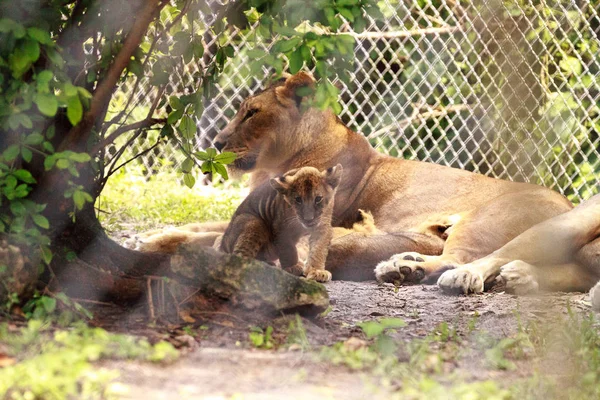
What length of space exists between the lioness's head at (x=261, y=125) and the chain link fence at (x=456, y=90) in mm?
1802

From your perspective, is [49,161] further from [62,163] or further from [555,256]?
[555,256]

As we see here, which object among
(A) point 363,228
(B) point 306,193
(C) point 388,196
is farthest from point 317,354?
(C) point 388,196

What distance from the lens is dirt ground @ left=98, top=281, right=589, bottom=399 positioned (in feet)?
8.16

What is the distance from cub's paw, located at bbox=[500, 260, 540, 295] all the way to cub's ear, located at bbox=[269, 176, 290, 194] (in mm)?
1185

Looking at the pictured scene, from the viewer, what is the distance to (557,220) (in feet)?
16.1

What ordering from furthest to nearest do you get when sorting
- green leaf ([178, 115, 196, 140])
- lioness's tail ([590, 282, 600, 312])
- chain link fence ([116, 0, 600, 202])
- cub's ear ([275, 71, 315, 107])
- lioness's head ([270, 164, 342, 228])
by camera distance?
chain link fence ([116, 0, 600, 202])
cub's ear ([275, 71, 315, 107])
lioness's head ([270, 164, 342, 228])
lioness's tail ([590, 282, 600, 312])
green leaf ([178, 115, 196, 140])

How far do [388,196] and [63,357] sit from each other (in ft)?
11.7

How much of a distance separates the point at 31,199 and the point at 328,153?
2839 millimetres

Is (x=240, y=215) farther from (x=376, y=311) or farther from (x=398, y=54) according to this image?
(x=398, y=54)

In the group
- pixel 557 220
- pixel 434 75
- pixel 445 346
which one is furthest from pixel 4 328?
pixel 434 75

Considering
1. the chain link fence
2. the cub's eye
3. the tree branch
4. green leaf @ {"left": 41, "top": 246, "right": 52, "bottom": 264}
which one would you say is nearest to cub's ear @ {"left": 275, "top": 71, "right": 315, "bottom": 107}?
the cub's eye

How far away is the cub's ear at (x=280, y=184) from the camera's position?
15.1 feet

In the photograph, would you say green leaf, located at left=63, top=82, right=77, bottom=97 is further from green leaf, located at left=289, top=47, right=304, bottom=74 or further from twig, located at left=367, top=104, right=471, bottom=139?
twig, located at left=367, top=104, right=471, bottom=139

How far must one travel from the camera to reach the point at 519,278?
4.68 metres
